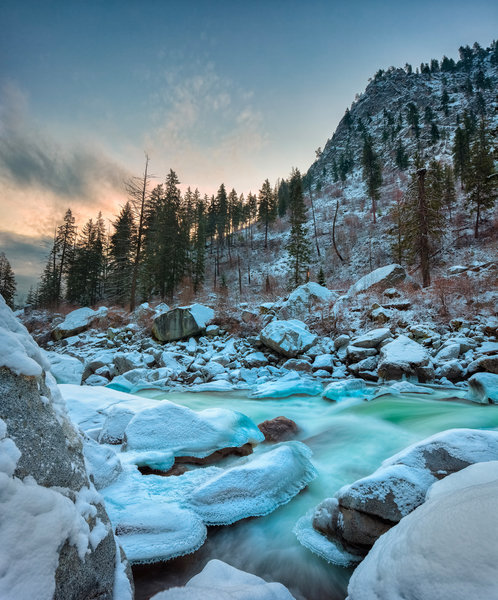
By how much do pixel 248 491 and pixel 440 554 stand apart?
76.6 inches

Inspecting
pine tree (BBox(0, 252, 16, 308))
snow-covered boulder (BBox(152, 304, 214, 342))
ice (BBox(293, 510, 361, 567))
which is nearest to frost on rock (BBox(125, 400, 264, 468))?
ice (BBox(293, 510, 361, 567))

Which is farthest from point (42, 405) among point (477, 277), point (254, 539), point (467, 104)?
point (467, 104)

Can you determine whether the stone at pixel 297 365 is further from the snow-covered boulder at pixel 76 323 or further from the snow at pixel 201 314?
the snow-covered boulder at pixel 76 323

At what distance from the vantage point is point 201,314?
14.3m

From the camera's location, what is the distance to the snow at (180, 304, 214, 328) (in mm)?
13932

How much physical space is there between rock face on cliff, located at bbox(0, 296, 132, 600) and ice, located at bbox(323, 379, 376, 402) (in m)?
6.50

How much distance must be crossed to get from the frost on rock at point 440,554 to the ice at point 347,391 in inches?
217

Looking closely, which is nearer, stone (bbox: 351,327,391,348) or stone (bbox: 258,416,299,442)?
stone (bbox: 258,416,299,442)

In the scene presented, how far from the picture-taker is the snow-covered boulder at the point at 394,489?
2.21 metres

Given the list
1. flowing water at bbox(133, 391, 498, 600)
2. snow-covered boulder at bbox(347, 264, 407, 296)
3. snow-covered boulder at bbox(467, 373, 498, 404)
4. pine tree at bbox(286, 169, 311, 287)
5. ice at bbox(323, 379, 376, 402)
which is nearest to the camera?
flowing water at bbox(133, 391, 498, 600)

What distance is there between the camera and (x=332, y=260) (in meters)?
34.0

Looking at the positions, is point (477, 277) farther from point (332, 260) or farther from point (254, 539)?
point (332, 260)

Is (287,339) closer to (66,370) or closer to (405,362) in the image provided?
(405,362)

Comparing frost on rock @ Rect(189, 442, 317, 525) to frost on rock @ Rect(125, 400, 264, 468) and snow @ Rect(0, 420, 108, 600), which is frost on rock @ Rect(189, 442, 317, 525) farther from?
snow @ Rect(0, 420, 108, 600)
